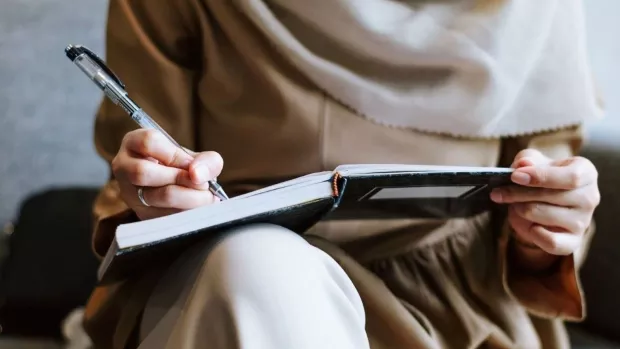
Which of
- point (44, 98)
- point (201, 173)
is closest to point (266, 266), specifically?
point (201, 173)

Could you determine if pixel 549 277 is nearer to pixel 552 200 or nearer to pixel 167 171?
pixel 552 200

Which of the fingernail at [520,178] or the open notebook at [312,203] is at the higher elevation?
the open notebook at [312,203]

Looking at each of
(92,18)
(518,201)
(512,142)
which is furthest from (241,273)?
(92,18)

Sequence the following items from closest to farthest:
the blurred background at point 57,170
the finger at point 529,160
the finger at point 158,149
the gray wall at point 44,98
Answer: the finger at point 158,149
the finger at point 529,160
the blurred background at point 57,170
the gray wall at point 44,98

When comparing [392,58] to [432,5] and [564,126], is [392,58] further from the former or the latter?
[564,126]

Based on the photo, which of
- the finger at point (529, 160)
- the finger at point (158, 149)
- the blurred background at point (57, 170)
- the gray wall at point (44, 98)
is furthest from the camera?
the gray wall at point (44, 98)

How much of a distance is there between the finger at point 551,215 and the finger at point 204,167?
33cm

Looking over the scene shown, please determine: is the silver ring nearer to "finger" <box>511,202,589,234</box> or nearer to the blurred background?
"finger" <box>511,202,589,234</box>

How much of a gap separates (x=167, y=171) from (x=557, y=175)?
39 centimetres

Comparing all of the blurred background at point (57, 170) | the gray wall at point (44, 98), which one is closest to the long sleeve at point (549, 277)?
the blurred background at point (57, 170)

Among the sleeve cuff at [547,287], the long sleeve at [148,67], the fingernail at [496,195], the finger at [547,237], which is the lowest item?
the sleeve cuff at [547,287]

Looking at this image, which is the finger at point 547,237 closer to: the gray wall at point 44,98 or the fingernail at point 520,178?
the fingernail at point 520,178

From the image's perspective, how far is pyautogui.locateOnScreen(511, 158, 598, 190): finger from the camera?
0.69 m

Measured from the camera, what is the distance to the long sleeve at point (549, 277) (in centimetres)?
81
